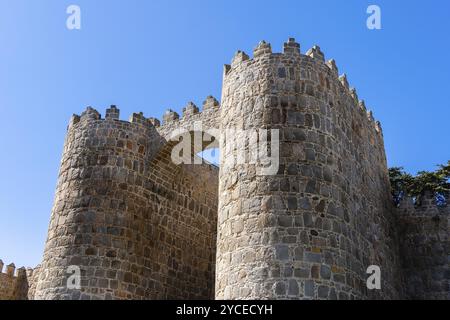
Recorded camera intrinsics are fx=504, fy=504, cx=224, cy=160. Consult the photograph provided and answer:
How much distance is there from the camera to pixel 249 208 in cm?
1018

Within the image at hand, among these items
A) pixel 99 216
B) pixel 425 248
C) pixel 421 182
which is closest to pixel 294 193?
pixel 99 216

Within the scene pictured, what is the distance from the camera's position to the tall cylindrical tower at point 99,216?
13.4m

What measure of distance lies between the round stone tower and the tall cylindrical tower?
4335 millimetres

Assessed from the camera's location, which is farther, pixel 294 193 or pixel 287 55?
pixel 287 55

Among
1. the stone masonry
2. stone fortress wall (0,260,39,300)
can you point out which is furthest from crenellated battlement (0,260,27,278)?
the stone masonry

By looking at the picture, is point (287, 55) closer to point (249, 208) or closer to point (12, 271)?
point (249, 208)

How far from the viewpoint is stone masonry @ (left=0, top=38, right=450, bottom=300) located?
988 cm

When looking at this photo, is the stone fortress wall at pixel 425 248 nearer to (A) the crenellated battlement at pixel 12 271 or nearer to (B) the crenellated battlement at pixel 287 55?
(B) the crenellated battlement at pixel 287 55

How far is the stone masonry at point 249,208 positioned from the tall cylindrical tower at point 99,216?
0.03 meters

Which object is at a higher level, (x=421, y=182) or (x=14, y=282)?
(x=421, y=182)

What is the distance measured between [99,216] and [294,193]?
633 centimetres

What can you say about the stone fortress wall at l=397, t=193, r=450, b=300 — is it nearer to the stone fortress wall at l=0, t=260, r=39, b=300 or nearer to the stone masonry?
the stone masonry

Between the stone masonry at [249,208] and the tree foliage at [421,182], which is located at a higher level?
the tree foliage at [421,182]

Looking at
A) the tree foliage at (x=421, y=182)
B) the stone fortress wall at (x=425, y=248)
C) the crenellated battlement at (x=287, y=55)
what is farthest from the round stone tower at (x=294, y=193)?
the tree foliage at (x=421, y=182)
